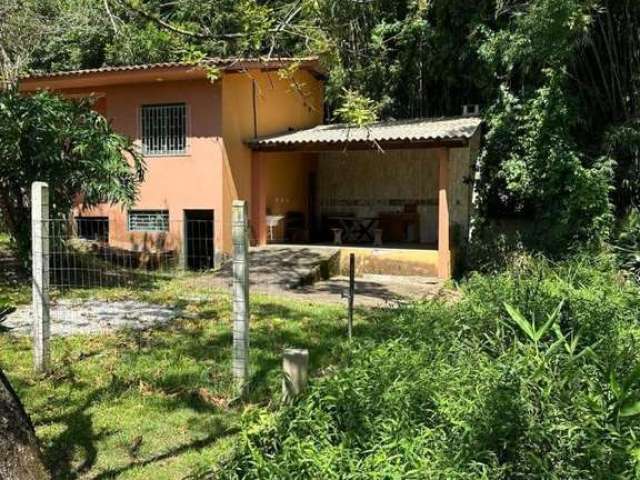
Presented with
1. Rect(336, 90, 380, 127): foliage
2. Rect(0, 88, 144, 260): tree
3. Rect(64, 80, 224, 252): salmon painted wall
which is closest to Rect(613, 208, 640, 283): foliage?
Rect(336, 90, 380, 127): foliage

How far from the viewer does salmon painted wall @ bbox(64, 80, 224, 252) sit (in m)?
13.4

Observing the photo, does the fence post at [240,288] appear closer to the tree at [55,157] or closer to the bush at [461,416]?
the bush at [461,416]

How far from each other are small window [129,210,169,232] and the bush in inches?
411

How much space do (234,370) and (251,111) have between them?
10.3m

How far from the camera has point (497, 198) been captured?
585 inches

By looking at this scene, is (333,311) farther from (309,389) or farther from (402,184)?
(402,184)

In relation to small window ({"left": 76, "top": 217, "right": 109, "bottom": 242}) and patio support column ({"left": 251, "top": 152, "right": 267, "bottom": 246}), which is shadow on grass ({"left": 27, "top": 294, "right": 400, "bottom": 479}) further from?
small window ({"left": 76, "top": 217, "right": 109, "bottom": 242})

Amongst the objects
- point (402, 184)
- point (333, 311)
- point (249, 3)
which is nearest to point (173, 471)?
point (249, 3)

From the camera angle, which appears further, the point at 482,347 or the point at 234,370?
the point at 234,370

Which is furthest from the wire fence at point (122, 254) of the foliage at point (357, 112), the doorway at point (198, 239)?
the foliage at point (357, 112)

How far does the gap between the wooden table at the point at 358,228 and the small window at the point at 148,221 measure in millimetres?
5267

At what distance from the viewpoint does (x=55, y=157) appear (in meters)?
9.81

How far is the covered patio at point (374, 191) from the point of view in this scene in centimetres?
1337

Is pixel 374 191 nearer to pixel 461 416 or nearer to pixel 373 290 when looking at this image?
pixel 373 290
